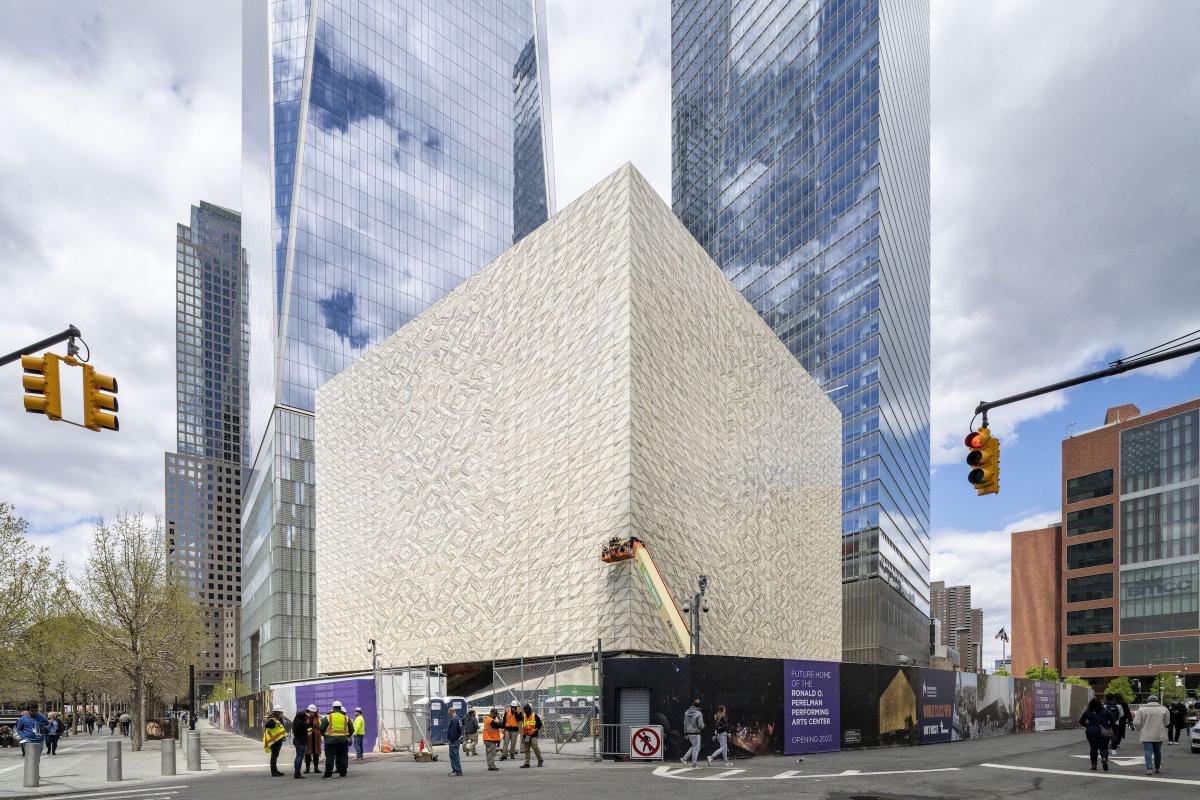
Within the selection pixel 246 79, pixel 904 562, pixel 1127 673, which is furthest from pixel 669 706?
pixel 246 79

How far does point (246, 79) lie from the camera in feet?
376

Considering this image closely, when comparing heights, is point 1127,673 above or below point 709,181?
below

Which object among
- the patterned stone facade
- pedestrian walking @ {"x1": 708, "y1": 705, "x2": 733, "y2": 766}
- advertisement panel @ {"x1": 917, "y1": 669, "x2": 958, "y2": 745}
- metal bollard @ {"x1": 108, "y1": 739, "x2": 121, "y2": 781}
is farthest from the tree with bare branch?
advertisement panel @ {"x1": 917, "y1": 669, "x2": 958, "y2": 745}

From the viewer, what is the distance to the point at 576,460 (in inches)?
1550

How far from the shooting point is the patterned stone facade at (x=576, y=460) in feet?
126

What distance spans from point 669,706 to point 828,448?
4547 centimetres

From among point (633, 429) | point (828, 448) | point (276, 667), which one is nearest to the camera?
point (633, 429)

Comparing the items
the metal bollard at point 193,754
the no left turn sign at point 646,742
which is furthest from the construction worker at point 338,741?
the no left turn sign at point 646,742

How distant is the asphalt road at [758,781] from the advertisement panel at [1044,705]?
27.5 meters

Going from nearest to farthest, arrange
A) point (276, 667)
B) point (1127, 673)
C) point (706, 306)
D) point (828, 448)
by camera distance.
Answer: point (706, 306) < point (828, 448) < point (276, 667) < point (1127, 673)

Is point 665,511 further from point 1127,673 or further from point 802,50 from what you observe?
point 1127,673

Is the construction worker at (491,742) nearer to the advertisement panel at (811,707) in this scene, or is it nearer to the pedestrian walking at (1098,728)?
the advertisement panel at (811,707)

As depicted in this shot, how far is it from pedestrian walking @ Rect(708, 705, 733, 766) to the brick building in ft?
310

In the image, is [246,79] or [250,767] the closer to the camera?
Result: [250,767]
